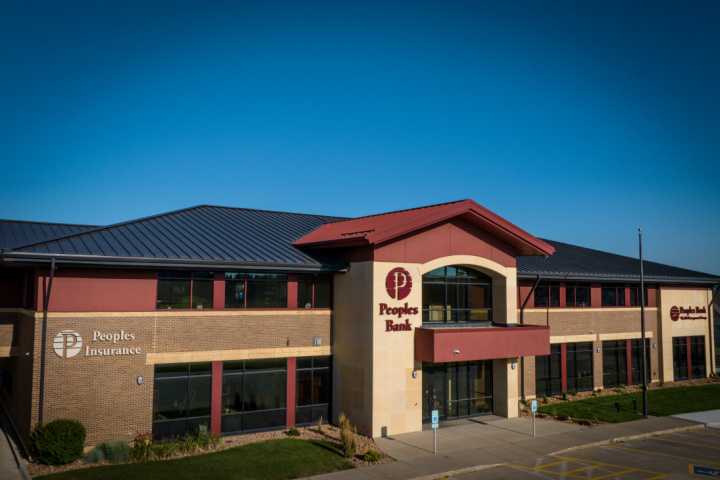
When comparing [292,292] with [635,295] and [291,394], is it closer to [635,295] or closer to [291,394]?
[291,394]

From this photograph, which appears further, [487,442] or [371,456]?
[487,442]

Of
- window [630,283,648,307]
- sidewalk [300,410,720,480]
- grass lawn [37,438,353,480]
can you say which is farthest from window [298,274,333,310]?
window [630,283,648,307]

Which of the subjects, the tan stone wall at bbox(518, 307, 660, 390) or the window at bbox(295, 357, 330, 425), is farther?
the tan stone wall at bbox(518, 307, 660, 390)

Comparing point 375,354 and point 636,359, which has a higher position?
point 375,354

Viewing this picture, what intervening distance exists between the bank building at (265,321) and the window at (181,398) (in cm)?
5

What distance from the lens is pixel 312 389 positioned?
24859mm

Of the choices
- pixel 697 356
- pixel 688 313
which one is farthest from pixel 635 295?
pixel 697 356

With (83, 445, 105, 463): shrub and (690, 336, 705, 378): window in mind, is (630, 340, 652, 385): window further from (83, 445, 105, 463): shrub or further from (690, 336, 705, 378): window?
(83, 445, 105, 463): shrub

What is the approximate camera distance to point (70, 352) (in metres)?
19.6

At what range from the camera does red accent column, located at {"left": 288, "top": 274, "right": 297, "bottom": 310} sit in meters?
24.6

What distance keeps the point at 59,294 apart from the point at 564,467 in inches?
A: 746

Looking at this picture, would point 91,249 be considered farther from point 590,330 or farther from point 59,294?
point 590,330

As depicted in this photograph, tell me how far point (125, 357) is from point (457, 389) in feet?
49.9

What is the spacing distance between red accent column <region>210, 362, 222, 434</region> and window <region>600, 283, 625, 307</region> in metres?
24.7
